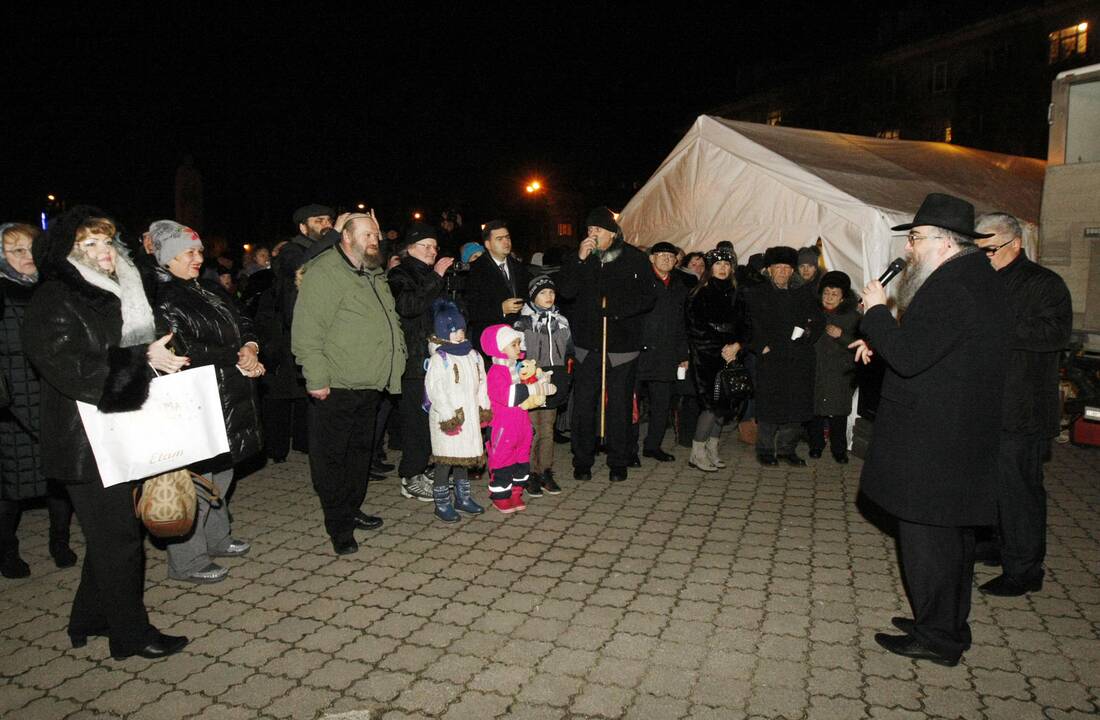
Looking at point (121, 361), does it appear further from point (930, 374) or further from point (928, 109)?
point (928, 109)

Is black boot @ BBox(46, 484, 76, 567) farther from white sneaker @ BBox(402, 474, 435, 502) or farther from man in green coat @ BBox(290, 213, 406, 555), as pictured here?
white sneaker @ BBox(402, 474, 435, 502)

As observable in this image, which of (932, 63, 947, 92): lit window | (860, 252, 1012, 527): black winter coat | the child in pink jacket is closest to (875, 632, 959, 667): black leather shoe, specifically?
(860, 252, 1012, 527): black winter coat

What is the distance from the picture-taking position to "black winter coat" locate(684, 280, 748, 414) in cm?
664

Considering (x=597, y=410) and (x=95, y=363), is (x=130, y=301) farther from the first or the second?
(x=597, y=410)

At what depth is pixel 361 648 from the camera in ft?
11.8

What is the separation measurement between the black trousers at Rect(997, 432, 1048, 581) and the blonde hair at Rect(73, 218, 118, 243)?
4919 mm

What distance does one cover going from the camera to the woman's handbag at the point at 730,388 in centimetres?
654

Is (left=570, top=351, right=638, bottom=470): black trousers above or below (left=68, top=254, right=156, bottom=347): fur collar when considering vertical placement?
below

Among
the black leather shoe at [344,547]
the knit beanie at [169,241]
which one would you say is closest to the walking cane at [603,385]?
the black leather shoe at [344,547]

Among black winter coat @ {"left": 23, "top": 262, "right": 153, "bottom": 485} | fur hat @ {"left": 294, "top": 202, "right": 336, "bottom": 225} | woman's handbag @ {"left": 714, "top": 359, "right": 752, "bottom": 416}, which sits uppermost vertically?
fur hat @ {"left": 294, "top": 202, "right": 336, "bottom": 225}

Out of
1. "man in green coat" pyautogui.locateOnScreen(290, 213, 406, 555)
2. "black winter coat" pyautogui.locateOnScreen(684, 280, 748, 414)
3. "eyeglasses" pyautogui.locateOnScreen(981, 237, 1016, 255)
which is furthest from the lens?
"black winter coat" pyautogui.locateOnScreen(684, 280, 748, 414)

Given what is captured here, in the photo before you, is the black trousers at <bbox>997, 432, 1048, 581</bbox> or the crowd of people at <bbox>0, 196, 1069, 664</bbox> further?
the black trousers at <bbox>997, 432, 1048, 581</bbox>

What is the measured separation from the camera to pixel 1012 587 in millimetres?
4156

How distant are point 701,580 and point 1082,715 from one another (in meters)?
1.94
